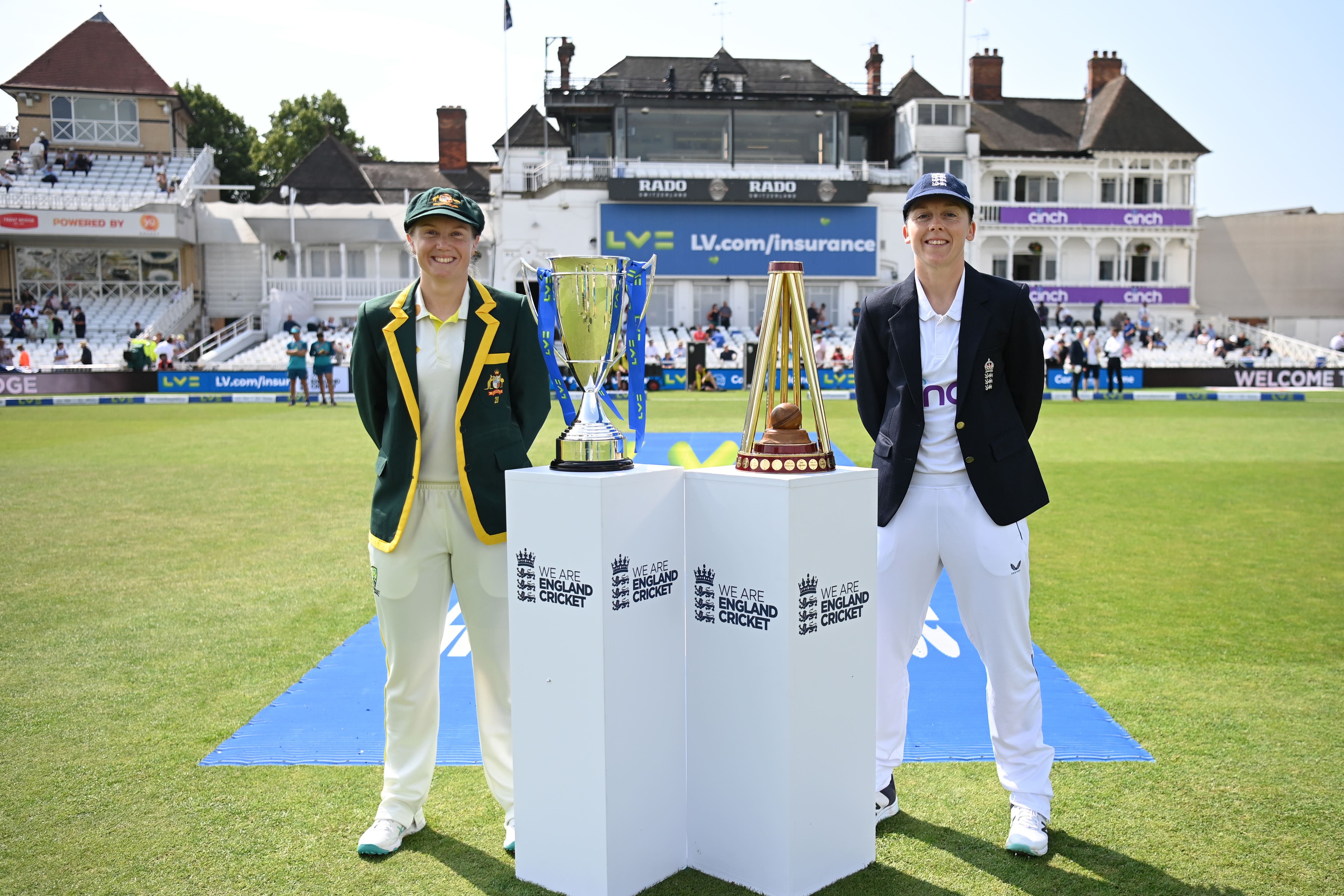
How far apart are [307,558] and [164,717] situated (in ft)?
11.0

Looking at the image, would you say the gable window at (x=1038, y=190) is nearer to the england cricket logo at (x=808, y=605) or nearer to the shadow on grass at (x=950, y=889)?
the shadow on grass at (x=950, y=889)

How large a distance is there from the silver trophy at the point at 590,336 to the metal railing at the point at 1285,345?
127 ft

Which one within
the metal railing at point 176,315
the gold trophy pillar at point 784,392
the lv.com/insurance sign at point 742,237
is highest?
the lv.com/insurance sign at point 742,237

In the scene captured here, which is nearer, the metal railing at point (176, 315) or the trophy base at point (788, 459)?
the trophy base at point (788, 459)

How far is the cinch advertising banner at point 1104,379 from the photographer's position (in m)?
29.6

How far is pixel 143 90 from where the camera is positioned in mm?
46656

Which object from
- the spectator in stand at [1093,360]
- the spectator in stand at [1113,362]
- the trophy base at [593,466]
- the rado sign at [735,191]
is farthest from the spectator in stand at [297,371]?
the trophy base at [593,466]

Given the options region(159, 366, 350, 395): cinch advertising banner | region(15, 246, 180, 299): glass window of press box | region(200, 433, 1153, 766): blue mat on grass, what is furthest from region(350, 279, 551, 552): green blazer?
region(15, 246, 180, 299): glass window of press box

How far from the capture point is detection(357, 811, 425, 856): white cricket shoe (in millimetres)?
3473

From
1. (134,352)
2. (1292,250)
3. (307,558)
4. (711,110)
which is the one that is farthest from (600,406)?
(1292,250)

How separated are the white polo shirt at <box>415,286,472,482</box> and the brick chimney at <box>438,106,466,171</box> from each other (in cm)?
5017

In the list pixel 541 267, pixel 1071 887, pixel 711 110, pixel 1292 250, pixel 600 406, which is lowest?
pixel 1071 887

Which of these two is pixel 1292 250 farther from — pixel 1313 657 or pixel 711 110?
pixel 1313 657

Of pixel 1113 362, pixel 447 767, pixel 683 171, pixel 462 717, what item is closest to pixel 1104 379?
pixel 1113 362
